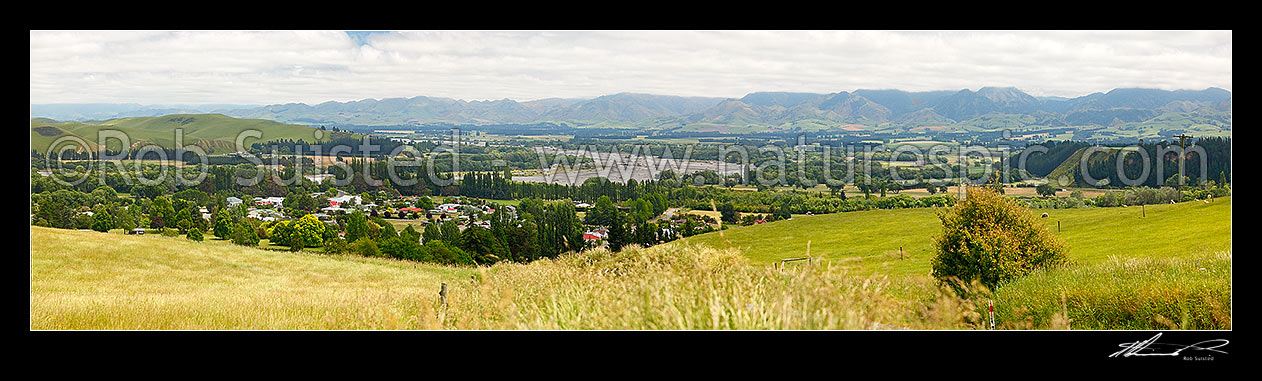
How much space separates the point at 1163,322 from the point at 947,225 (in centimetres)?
679

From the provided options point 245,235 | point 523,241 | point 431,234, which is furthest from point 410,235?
point 245,235

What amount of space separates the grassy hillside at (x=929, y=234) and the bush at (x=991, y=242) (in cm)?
465

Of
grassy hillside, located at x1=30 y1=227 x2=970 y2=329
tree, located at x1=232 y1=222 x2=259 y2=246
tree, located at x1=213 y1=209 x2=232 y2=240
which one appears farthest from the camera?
tree, located at x1=213 y1=209 x2=232 y2=240

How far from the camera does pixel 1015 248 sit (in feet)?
40.0

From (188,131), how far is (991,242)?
146 meters

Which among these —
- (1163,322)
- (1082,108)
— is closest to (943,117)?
(1082,108)

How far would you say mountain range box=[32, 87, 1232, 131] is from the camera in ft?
324

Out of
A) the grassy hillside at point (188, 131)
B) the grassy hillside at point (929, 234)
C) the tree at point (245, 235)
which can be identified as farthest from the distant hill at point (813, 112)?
the grassy hillside at point (929, 234)

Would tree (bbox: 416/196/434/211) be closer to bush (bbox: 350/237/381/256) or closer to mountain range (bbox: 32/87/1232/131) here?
mountain range (bbox: 32/87/1232/131)

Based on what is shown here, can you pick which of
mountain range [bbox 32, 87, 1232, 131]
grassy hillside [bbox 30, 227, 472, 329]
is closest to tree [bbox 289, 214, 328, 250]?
grassy hillside [bbox 30, 227, 472, 329]

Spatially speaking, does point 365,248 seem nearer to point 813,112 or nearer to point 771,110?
point 813,112
